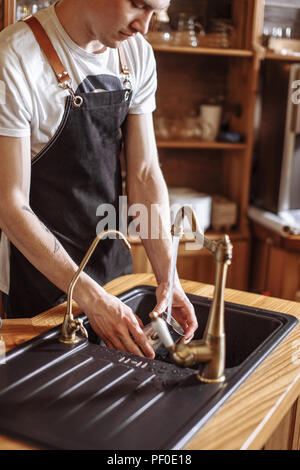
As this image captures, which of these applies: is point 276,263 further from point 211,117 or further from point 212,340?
point 212,340

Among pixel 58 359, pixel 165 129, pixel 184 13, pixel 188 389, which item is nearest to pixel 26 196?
pixel 58 359

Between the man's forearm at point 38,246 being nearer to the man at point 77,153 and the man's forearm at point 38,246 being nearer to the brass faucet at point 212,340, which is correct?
the man at point 77,153

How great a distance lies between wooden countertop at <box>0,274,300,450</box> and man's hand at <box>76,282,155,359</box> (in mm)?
124

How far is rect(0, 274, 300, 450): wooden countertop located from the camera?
0.92 metres

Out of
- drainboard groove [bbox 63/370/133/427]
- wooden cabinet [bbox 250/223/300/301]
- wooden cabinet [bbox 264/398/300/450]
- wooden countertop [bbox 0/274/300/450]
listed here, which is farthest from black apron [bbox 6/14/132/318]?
wooden cabinet [bbox 250/223/300/301]

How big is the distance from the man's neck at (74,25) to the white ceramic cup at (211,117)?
1596 millimetres

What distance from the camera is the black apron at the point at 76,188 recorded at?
5.16 feet

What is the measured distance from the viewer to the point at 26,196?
1.41 meters

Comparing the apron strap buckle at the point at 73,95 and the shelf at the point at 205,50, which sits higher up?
the shelf at the point at 205,50

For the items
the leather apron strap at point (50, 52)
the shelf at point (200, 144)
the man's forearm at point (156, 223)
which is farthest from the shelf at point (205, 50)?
the leather apron strap at point (50, 52)

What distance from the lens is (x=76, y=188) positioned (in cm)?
165

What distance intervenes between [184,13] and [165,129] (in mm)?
586

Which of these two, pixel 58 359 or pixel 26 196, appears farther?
pixel 26 196
